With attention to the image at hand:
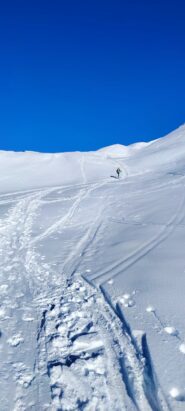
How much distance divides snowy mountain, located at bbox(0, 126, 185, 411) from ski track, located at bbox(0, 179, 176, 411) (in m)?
0.01

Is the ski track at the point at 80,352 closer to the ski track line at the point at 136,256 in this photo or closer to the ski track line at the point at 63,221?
the ski track line at the point at 136,256

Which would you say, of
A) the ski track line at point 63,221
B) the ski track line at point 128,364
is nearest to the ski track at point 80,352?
the ski track line at point 128,364

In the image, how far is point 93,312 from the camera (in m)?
6.22

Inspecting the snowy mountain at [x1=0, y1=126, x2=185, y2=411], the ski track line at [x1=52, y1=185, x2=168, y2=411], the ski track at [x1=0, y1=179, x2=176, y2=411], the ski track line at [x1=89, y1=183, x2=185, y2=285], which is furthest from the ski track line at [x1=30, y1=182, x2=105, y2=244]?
the ski track line at [x1=52, y1=185, x2=168, y2=411]

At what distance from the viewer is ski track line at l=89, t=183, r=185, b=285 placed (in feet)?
25.8

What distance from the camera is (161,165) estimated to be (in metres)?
39.1

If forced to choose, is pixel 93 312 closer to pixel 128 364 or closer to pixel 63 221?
pixel 128 364

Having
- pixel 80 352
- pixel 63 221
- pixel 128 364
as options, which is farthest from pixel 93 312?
pixel 63 221

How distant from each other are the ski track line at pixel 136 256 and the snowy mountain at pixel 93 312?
25 millimetres

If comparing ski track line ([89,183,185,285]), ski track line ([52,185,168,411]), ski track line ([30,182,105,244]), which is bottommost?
ski track line ([52,185,168,411])

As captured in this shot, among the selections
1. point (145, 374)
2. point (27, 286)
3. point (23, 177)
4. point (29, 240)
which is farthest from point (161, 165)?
point (145, 374)

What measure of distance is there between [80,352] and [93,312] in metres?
1.16

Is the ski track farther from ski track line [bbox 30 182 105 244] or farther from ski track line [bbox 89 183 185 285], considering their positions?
ski track line [bbox 30 182 105 244]

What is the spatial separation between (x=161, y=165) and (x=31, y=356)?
3573 cm
